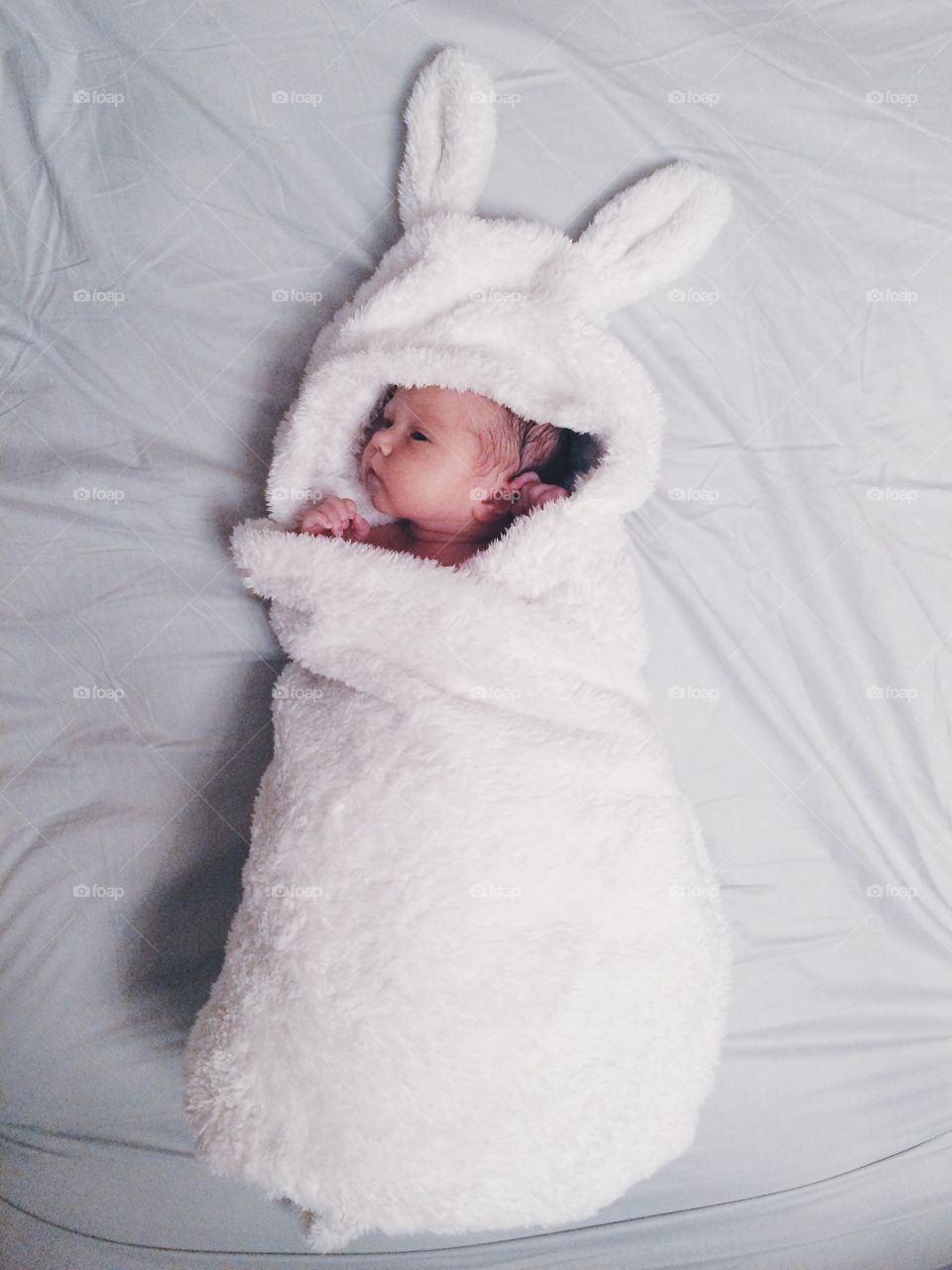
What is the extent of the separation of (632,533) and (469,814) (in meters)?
0.40

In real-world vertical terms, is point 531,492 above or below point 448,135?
below

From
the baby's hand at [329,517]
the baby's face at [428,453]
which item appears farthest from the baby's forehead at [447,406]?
the baby's hand at [329,517]

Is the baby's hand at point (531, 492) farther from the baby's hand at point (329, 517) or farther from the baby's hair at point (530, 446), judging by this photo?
the baby's hand at point (329, 517)

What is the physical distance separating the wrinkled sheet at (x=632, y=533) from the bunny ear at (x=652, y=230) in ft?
0.17

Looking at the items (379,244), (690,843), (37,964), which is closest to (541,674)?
(690,843)

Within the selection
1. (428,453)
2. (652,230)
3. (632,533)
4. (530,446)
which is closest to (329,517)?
(428,453)

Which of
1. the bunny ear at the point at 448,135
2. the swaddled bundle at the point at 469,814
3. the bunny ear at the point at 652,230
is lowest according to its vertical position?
the swaddled bundle at the point at 469,814

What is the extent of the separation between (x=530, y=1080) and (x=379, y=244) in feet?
2.90

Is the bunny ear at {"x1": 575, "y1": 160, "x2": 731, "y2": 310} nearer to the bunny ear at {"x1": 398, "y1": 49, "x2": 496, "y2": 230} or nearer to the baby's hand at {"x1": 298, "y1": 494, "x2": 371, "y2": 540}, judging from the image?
the bunny ear at {"x1": 398, "y1": 49, "x2": 496, "y2": 230}

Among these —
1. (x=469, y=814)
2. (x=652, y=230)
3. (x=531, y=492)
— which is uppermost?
(x=652, y=230)

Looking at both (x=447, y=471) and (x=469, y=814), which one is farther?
(x=447, y=471)

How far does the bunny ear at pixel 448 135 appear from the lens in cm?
93

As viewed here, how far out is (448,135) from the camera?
3.09ft

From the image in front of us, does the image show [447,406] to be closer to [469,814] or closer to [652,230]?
[652,230]
